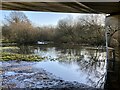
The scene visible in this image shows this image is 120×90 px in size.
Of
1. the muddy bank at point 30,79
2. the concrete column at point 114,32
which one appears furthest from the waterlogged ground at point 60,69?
the concrete column at point 114,32

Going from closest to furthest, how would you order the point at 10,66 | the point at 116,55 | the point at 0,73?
the point at 0,73, the point at 10,66, the point at 116,55

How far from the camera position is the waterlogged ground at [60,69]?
12.1 feet

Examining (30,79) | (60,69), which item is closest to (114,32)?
(60,69)

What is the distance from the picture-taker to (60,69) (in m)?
3.80

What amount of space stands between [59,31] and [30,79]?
3.57 ft

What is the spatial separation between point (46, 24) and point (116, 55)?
1.43 m

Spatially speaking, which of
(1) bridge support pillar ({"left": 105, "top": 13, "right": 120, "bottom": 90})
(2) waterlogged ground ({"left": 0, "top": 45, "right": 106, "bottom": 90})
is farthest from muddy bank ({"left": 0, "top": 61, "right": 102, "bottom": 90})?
(1) bridge support pillar ({"left": 105, "top": 13, "right": 120, "bottom": 90})

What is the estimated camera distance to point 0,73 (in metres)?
3.38

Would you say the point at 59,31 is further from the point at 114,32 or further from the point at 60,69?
the point at 114,32

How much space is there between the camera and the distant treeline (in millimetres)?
3303

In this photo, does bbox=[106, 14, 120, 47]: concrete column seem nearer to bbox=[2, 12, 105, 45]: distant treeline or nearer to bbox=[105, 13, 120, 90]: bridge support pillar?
bbox=[105, 13, 120, 90]: bridge support pillar

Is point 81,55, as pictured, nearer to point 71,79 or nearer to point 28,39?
point 71,79


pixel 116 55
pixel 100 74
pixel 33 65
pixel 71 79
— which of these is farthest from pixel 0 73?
pixel 116 55

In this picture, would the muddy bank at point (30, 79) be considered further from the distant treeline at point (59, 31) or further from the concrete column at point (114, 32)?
the concrete column at point (114, 32)
